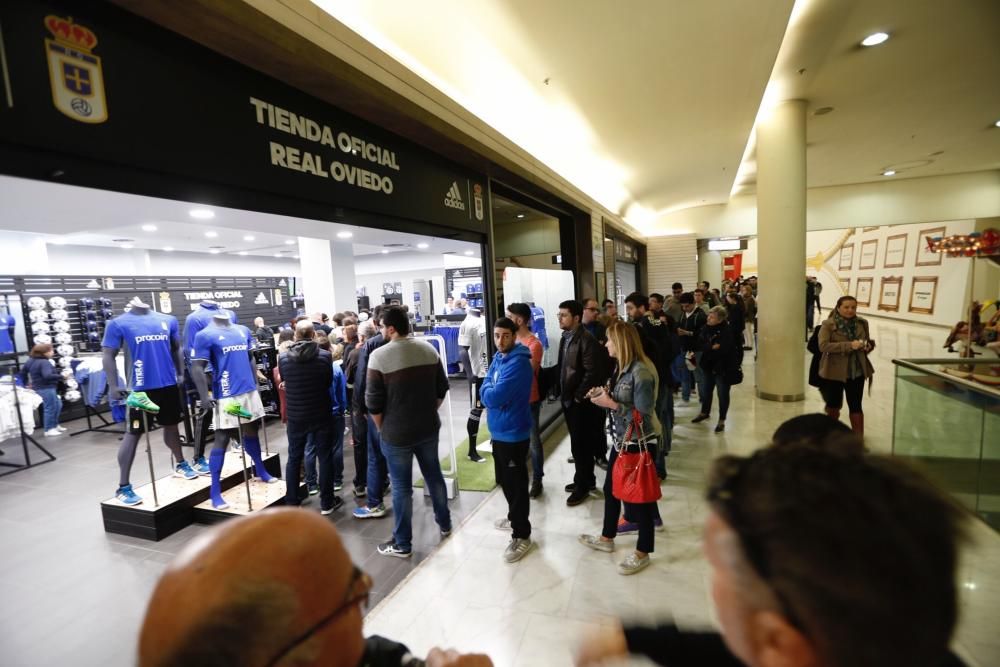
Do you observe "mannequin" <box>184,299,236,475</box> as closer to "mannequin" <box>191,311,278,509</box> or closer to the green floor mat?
"mannequin" <box>191,311,278,509</box>

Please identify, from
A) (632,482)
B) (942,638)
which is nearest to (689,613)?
(632,482)

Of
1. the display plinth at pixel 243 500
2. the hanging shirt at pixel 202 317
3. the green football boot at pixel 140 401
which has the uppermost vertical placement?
the hanging shirt at pixel 202 317

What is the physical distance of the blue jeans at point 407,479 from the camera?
309 cm

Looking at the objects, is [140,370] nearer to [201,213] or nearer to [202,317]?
[202,317]

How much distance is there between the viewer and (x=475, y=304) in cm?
1041

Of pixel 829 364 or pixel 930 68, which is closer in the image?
pixel 829 364

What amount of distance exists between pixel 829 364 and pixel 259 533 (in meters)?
4.88

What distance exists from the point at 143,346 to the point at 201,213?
1361 mm

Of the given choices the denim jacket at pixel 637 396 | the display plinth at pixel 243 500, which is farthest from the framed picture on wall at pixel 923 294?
the display plinth at pixel 243 500

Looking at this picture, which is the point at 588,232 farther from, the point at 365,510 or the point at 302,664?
the point at 302,664

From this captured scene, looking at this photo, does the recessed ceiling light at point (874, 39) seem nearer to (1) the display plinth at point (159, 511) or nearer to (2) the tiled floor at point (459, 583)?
(2) the tiled floor at point (459, 583)

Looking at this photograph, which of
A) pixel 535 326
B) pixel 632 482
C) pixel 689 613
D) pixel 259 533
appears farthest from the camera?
pixel 535 326

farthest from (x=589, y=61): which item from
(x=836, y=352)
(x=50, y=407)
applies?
(x=50, y=407)

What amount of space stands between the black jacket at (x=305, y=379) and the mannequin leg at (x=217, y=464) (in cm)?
67
